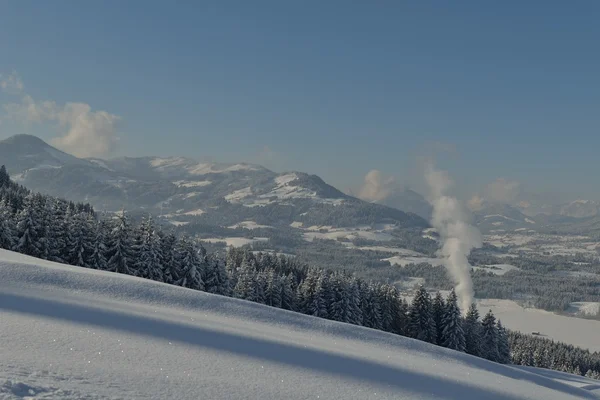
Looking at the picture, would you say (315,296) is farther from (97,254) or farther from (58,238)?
(58,238)

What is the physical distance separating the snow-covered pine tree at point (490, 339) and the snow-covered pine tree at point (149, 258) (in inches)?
1989

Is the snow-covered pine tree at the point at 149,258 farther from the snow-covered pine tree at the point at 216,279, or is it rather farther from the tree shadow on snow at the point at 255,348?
the tree shadow on snow at the point at 255,348

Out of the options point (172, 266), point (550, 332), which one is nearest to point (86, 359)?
point (172, 266)

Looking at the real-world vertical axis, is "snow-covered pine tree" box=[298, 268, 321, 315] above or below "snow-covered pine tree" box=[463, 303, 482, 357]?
above

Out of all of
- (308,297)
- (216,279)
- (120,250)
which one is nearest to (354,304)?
(308,297)

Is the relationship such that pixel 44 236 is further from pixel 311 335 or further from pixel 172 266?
pixel 311 335

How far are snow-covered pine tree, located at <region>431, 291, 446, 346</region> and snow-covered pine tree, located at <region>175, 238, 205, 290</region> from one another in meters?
35.5

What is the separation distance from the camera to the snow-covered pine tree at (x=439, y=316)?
67325 millimetres

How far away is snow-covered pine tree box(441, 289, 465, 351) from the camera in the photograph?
6581 cm

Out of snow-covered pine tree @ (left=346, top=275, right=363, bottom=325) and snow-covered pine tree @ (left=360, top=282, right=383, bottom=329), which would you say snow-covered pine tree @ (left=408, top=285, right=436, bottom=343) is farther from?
snow-covered pine tree @ (left=346, top=275, right=363, bottom=325)

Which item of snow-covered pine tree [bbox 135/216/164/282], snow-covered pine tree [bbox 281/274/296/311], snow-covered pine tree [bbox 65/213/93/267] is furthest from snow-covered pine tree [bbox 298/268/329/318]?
snow-covered pine tree [bbox 65/213/93/267]

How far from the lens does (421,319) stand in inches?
2665

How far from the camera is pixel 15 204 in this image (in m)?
74.9

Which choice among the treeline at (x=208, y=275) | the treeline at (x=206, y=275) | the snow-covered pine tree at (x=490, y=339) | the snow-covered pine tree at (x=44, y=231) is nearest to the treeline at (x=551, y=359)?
the snow-covered pine tree at (x=490, y=339)
